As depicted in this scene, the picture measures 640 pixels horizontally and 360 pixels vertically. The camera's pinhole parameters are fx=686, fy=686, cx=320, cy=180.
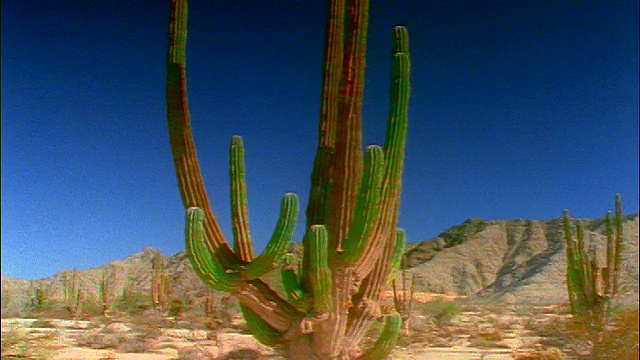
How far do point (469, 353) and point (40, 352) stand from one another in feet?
30.1

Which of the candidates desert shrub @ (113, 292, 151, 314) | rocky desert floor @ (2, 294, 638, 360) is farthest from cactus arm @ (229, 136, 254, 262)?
desert shrub @ (113, 292, 151, 314)

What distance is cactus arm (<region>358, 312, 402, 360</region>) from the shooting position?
719 cm

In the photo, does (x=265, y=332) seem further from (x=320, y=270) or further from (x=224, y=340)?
(x=224, y=340)

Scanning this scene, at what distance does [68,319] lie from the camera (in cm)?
2252

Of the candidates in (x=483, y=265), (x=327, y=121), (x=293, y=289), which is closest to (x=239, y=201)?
(x=293, y=289)

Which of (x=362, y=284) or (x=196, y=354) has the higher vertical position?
(x=362, y=284)

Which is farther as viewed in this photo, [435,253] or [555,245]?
[435,253]

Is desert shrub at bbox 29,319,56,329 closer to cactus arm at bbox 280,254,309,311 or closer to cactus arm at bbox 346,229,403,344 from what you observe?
cactus arm at bbox 280,254,309,311

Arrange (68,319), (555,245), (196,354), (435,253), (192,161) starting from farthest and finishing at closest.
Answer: (435,253)
(555,245)
(68,319)
(196,354)
(192,161)

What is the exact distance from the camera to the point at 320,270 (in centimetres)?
641

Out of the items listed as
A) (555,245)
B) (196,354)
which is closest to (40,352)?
(196,354)

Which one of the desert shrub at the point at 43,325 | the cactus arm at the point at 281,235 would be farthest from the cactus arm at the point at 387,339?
the desert shrub at the point at 43,325

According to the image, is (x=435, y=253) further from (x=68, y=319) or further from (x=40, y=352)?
(x=40, y=352)

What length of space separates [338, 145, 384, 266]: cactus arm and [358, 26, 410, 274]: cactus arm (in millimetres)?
116
